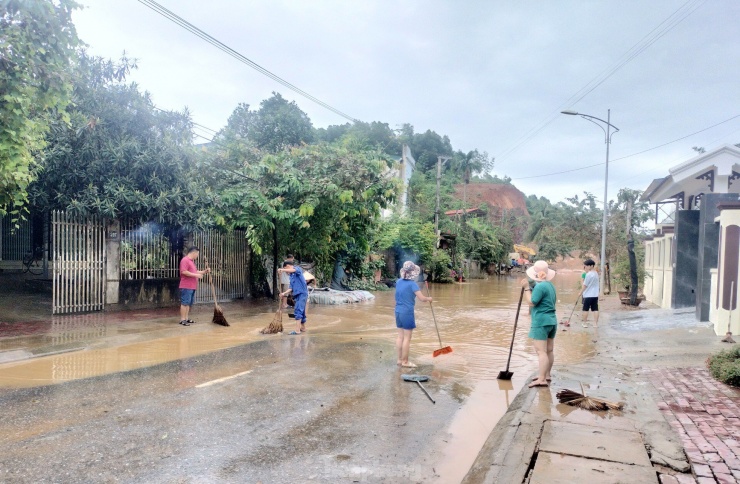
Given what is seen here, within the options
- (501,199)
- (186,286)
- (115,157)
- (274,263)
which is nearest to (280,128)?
(274,263)

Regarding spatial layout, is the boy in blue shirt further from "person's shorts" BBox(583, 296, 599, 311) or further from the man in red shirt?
"person's shorts" BBox(583, 296, 599, 311)

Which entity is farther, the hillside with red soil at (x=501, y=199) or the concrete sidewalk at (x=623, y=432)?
the hillside with red soil at (x=501, y=199)

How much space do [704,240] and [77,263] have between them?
14930 millimetres

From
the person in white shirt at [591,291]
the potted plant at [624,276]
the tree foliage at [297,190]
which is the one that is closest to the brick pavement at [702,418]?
the person in white shirt at [591,291]

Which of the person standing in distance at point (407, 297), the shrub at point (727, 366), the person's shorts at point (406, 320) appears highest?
the person standing in distance at point (407, 297)

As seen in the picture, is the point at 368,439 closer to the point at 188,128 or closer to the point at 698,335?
the point at 698,335

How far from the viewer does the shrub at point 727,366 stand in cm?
666

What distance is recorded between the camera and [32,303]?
1310 centimetres

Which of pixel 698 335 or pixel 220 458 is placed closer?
pixel 220 458

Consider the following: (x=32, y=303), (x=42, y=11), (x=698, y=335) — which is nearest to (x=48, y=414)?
(x=42, y=11)

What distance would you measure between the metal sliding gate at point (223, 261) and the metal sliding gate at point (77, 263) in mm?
2919

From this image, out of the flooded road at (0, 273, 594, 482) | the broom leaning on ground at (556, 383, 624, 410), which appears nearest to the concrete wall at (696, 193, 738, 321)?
the flooded road at (0, 273, 594, 482)

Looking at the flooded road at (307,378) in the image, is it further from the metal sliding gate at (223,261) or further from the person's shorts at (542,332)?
the metal sliding gate at (223,261)

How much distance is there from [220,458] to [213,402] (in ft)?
5.40
